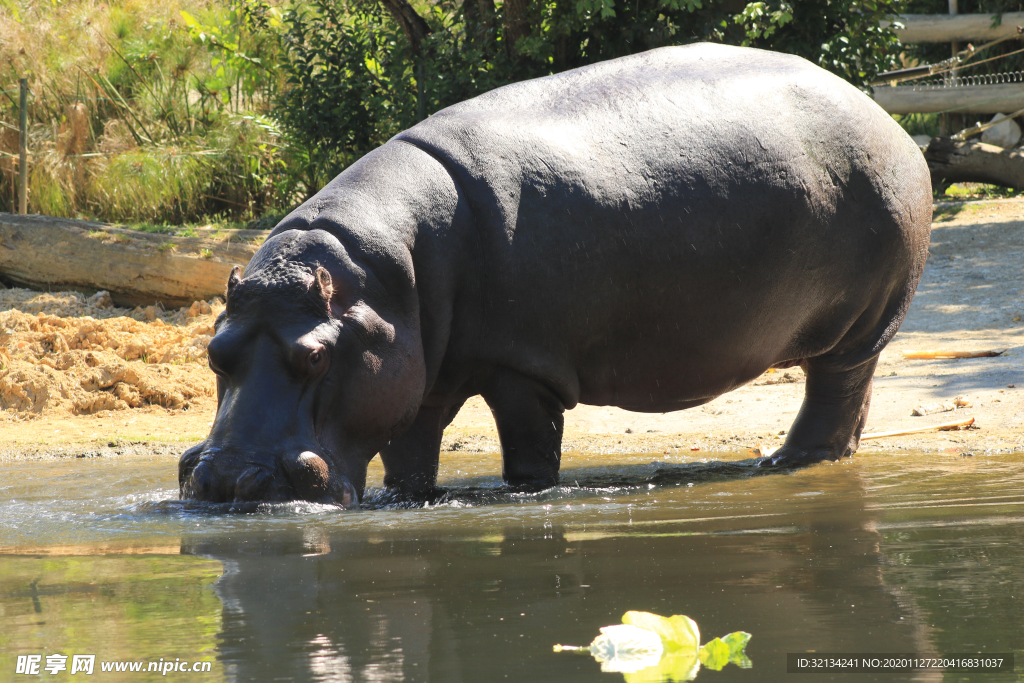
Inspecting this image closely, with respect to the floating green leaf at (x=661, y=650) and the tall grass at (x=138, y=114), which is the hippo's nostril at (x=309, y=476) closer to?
the floating green leaf at (x=661, y=650)

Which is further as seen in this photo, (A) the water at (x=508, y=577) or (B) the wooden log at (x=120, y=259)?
(B) the wooden log at (x=120, y=259)

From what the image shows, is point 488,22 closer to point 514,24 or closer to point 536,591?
point 514,24

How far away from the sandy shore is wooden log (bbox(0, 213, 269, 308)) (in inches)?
71.6

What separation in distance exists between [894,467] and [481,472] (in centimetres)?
179

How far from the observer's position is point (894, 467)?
4.43m

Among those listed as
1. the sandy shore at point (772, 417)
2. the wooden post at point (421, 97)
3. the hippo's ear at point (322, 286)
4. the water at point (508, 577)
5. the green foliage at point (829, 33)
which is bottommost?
the sandy shore at point (772, 417)

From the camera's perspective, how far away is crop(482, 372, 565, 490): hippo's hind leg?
Result: 3.96 m

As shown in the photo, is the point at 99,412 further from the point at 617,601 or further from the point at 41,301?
the point at 617,601

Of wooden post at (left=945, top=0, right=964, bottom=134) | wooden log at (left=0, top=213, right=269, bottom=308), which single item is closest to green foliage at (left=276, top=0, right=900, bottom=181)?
wooden log at (left=0, top=213, right=269, bottom=308)

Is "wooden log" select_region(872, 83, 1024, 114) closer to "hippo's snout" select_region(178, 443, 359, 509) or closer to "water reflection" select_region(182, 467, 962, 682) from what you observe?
"water reflection" select_region(182, 467, 962, 682)

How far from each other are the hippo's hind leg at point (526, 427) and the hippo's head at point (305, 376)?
1.22 ft

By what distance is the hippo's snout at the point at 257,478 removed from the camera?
3.29m

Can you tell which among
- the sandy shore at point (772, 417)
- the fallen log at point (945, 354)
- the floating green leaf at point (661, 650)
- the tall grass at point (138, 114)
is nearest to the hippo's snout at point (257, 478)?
the floating green leaf at point (661, 650)

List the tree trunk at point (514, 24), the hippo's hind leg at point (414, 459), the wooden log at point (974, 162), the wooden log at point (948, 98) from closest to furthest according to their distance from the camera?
the hippo's hind leg at point (414, 459), the tree trunk at point (514, 24), the wooden log at point (974, 162), the wooden log at point (948, 98)
